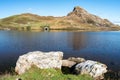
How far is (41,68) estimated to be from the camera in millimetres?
29656

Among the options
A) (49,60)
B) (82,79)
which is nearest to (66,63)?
(49,60)

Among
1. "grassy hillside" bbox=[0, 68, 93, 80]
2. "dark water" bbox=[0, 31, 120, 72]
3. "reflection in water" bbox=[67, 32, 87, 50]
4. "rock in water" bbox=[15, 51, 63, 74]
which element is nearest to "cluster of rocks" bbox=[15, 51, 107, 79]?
"rock in water" bbox=[15, 51, 63, 74]

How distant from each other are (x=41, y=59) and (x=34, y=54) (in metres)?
1.66

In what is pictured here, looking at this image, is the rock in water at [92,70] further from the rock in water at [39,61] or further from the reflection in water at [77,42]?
the reflection in water at [77,42]

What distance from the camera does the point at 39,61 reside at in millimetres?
30828

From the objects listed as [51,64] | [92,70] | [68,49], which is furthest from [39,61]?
[68,49]

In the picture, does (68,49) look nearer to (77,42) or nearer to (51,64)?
(77,42)

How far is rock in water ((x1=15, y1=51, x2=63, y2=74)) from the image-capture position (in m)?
30.6

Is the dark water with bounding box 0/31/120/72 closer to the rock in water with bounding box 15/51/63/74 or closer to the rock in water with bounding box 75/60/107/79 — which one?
the rock in water with bounding box 15/51/63/74

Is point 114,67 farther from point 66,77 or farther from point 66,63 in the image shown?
point 66,77

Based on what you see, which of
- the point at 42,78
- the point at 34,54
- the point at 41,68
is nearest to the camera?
the point at 42,78

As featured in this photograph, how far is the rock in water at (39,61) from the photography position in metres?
30.6

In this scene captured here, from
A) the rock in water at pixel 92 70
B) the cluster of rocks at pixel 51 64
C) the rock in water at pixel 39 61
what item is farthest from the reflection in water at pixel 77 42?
the rock in water at pixel 92 70

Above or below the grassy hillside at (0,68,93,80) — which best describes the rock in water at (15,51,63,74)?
above
